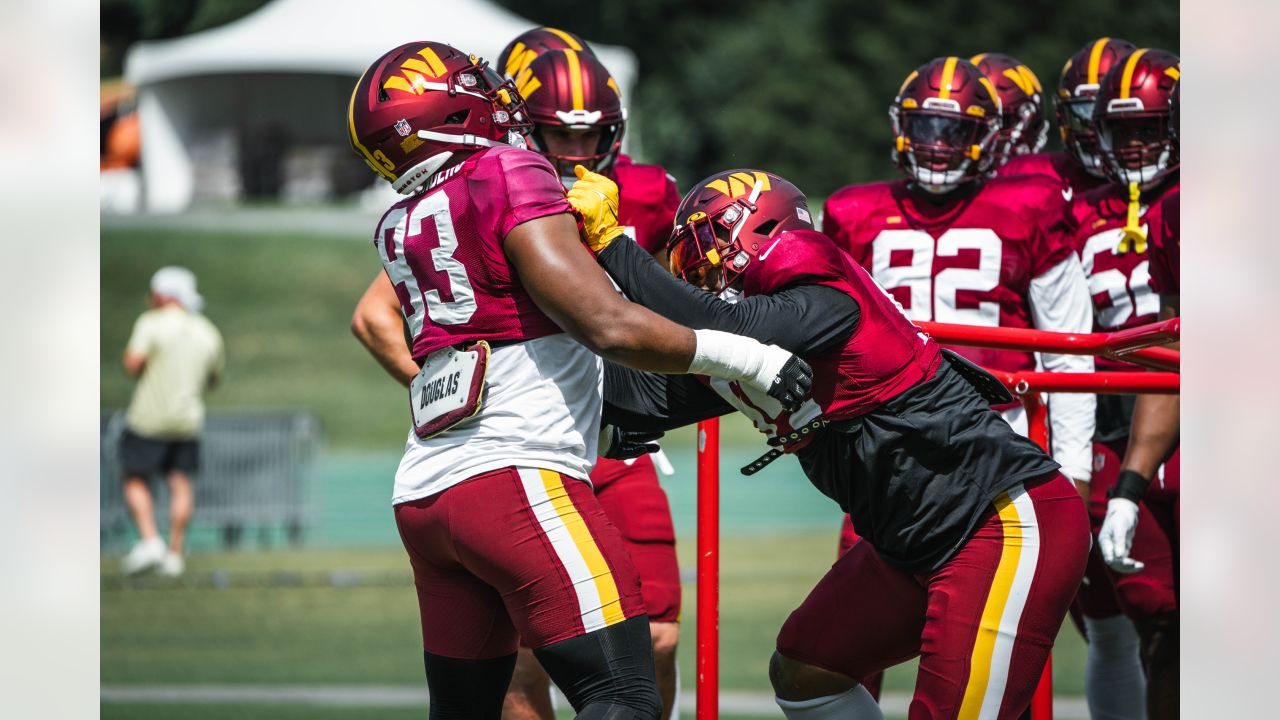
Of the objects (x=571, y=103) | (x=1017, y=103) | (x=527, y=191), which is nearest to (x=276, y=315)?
(x=1017, y=103)

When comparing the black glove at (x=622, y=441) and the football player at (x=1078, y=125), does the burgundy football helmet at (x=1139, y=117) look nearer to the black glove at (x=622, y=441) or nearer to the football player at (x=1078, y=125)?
the football player at (x=1078, y=125)

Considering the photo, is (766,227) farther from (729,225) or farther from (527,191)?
(527,191)

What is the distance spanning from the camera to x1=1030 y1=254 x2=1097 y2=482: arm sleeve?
474 cm

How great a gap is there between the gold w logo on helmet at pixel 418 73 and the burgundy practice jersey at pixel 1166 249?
2268 mm

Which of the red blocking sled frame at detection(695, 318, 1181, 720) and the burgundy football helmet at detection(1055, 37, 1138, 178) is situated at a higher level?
the burgundy football helmet at detection(1055, 37, 1138, 178)

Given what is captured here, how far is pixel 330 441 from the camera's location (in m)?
20.2

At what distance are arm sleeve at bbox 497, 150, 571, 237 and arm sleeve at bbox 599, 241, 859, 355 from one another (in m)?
0.21

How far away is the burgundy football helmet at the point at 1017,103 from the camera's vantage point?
18.9 feet

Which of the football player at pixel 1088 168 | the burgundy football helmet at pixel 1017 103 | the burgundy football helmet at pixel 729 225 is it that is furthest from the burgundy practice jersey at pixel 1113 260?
the burgundy football helmet at pixel 729 225

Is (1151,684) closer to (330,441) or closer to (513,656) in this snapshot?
(513,656)

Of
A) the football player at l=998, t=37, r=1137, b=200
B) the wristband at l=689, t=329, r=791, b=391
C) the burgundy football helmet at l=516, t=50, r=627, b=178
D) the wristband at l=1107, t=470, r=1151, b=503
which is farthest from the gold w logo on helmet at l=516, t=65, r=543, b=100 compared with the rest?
the wristband at l=1107, t=470, r=1151, b=503

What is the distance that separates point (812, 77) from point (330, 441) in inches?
549

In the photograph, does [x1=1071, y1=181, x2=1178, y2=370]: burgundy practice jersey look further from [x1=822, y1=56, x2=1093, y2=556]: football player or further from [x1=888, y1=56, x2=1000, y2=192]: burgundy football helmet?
[x1=888, y1=56, x2=1000, y2=192]: burgundy football helmet
